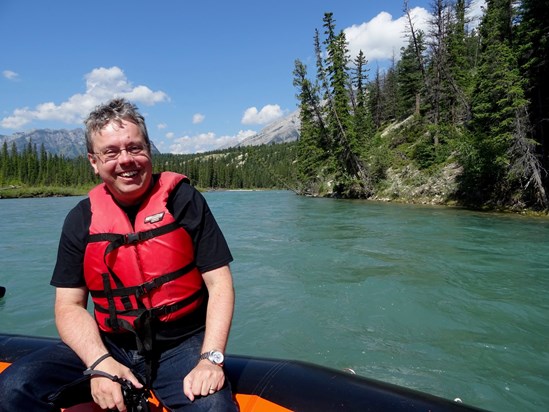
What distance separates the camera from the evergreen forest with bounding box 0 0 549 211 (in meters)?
16.7

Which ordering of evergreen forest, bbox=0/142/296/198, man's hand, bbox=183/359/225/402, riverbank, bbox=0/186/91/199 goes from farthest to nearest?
1. evergreen forest, bbox=0/142/296/198
2. riverbank, bbox=0/186/91/199
3. man's hand, bbox=183/359/225/402

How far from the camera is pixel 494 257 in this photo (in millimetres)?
9000

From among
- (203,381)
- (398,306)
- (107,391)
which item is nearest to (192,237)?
(203,381)

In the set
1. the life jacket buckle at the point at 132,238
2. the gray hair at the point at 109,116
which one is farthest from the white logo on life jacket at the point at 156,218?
the gray hair at the point at 109,116

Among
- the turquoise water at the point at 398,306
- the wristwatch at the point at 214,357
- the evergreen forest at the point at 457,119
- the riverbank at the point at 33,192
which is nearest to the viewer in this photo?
the wristwatch at the point at 214,357

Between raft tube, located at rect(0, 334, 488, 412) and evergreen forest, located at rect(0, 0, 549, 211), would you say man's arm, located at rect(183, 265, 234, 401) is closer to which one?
raft tube, located at rect(0, 334, 488, 412)

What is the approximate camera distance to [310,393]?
6.92ft

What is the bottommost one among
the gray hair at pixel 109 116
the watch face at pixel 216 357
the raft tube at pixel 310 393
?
the raft tube at pixel 310 393

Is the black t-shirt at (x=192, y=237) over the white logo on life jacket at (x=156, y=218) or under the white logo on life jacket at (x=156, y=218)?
under

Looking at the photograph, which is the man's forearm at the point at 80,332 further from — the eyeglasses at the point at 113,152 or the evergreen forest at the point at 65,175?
the evergreen forest at the point at 65,175

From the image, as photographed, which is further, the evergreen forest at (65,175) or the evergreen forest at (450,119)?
the evergreen forest at (65,175)

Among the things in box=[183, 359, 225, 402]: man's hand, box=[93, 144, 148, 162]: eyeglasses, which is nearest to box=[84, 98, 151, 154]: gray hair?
box=[93, 144, 148, 162]: eyeglasses

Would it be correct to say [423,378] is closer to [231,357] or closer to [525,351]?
[525,351]

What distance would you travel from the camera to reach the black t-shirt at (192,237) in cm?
223
